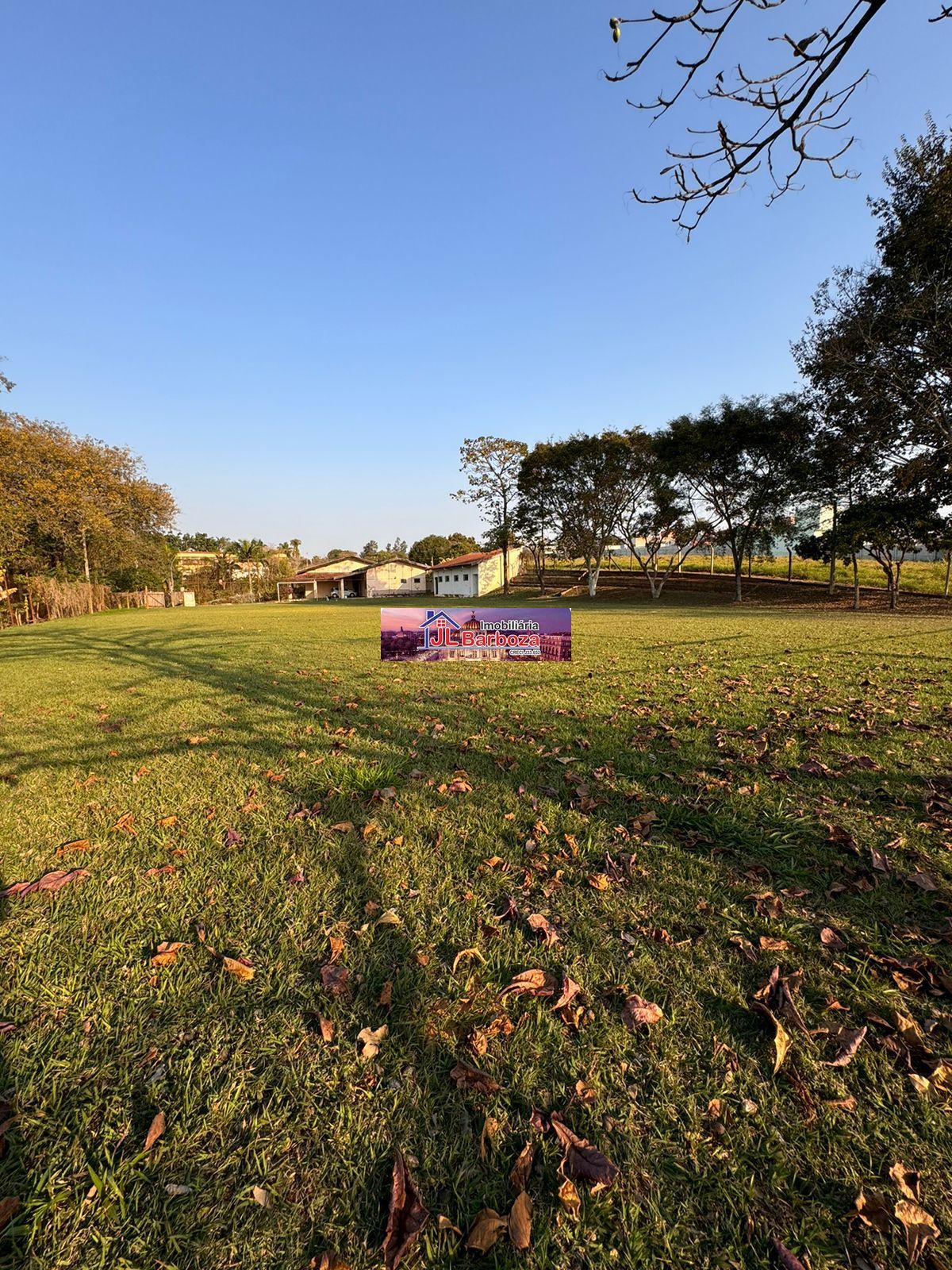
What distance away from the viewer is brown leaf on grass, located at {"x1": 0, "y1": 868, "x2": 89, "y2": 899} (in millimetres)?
2350

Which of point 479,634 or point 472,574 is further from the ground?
point 472,574

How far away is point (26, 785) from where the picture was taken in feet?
12.0

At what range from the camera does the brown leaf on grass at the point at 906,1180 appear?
117 centimetres

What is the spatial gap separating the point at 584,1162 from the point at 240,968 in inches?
52.6

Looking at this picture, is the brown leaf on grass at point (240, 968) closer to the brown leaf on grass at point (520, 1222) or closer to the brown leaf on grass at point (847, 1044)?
the brown leaf on grass at point (520, 1222)

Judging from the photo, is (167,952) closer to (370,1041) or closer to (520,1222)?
(370,1041)

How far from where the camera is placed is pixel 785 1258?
3.48 feet

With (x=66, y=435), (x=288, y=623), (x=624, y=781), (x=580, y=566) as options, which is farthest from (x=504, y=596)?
(x=624, y=781)

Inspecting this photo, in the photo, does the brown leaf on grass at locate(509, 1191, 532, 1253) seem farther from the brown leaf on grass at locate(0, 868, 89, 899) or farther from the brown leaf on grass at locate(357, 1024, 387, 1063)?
the brown leaf on grass at locate(0, 868, 89, 899)

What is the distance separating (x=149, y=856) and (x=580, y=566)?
49.1 m

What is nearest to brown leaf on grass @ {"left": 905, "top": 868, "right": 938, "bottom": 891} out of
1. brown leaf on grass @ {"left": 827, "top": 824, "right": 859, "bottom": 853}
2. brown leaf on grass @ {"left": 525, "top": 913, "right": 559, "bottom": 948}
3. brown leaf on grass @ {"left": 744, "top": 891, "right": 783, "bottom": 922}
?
brown leaf on grass @ {"left": 827, "top": 824, "right": 859, "bottom": 853}

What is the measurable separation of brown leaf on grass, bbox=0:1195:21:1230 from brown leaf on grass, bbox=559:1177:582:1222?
1293mm

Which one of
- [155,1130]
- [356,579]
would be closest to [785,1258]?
[155,1130]

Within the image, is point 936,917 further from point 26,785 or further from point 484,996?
point 26,785
